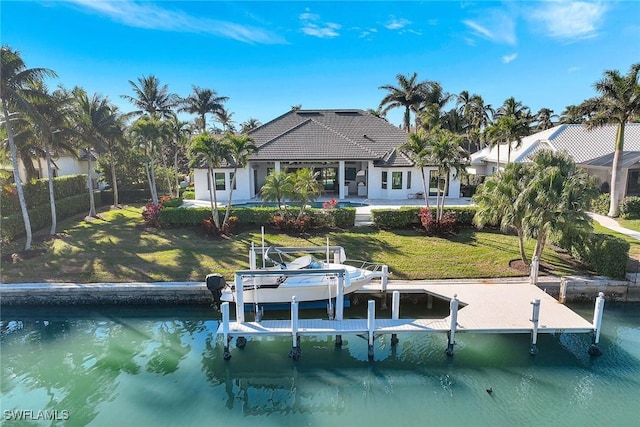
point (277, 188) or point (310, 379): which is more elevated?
point (277, 188)

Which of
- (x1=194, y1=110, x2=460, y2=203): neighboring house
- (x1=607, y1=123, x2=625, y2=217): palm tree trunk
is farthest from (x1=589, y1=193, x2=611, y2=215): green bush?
(x1=194, y1=110, x2=460, y2=203): neighboring house

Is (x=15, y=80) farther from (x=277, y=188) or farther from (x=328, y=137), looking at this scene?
(x=328, y=137)

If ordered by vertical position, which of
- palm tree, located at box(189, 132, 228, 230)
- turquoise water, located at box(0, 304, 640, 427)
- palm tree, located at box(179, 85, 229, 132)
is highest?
palm tree, located at box(179, 85, 229, 132)

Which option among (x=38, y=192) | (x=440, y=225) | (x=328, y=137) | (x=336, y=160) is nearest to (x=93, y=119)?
(x=38, y=192)

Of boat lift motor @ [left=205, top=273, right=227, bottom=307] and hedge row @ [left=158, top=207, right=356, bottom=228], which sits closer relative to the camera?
boat lift motor @ [left=205, top=273, right=227, bottom=307]

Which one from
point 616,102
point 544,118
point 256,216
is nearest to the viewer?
point 256,216

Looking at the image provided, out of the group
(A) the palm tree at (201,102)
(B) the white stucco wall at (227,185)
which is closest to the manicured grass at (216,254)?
(B) the white stucco wall at (227,185)

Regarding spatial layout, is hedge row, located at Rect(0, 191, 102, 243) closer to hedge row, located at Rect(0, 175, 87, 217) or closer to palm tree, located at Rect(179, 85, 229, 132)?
hedge row, located at Rect(0, 175, 87, 217)
